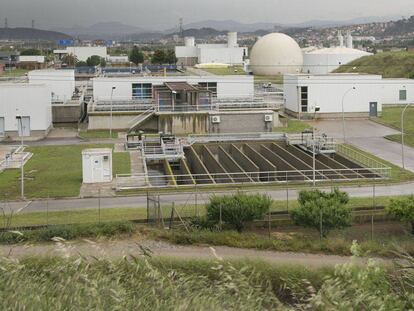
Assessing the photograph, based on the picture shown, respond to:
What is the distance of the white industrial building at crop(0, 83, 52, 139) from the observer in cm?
3962

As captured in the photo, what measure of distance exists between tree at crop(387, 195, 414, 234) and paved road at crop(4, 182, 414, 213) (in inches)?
168

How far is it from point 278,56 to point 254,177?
5618 cm

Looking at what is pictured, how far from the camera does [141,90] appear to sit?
50.2 metres

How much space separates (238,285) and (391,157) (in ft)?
88.3

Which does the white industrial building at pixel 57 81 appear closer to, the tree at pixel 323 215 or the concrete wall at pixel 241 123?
the concrete wall at pixel 241 123

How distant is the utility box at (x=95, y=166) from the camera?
2667cm

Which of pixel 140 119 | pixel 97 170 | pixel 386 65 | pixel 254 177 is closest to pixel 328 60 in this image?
pixel 386 65

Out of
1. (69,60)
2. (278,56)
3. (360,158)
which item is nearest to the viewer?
(360,158)

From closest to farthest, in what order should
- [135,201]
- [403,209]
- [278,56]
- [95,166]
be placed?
[403,209]
[135,201]
[95,166]
[278,56]

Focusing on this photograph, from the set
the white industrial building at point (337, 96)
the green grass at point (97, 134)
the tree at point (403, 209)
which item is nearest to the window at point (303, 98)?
the white industrial building at point (337, 96)

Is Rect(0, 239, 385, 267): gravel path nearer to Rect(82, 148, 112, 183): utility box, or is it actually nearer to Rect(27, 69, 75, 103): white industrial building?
Rect(82, 148, 112, 183): utility box

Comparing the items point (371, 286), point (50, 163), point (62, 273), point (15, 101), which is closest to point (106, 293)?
point (62, 273)

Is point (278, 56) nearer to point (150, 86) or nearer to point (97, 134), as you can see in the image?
point (150, 86)

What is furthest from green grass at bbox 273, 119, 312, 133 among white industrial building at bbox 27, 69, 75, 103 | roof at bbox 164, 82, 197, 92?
white industrial building at bbox 27, 69, 75, 103
